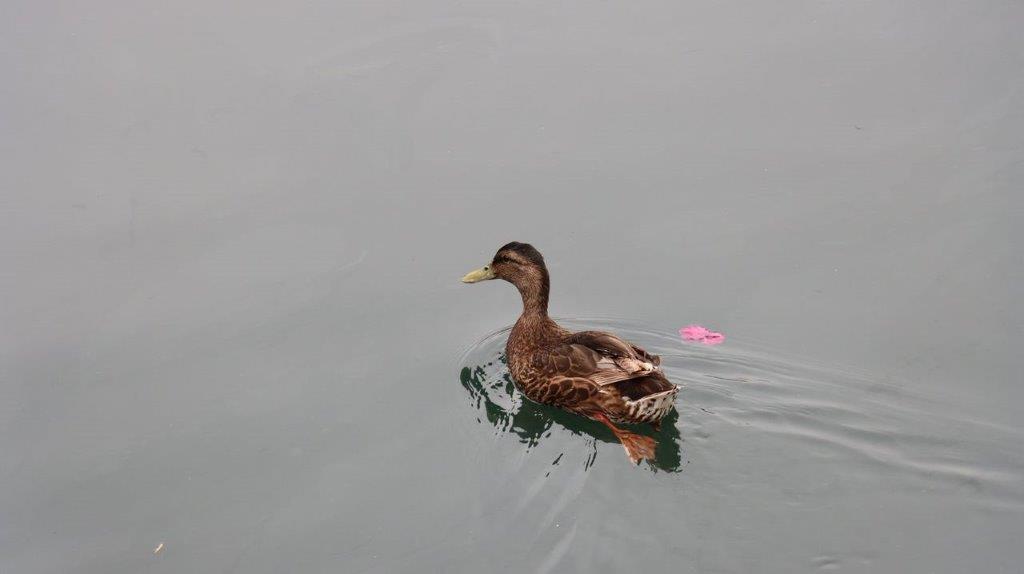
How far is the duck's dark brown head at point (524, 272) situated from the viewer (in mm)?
6715

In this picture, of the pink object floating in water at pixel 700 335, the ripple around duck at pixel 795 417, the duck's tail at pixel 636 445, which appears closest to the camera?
the ripple around duck at pixel 795 417

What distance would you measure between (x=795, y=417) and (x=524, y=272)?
6.14ft

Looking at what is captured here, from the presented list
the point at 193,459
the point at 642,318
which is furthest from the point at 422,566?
the point at 642,318

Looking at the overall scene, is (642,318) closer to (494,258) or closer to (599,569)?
(494,258)

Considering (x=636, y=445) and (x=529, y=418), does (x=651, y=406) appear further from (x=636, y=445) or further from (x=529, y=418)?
(x=529, y=418)

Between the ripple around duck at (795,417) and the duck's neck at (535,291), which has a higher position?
the duck's neck at (535,291)

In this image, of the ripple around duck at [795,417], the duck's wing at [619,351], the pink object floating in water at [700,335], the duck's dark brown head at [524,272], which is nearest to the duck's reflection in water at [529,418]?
the ripple around duck at [795,417]

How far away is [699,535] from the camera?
5.40 m

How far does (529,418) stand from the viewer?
658 centimetres

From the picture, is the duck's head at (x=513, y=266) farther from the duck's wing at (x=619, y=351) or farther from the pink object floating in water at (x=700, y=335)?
the pink object floating in water at (x=700, y=335)

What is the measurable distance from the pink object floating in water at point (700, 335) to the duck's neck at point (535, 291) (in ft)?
2.98

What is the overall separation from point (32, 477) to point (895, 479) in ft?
15.5

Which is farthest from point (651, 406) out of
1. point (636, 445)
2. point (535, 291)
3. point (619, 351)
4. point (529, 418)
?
point (535, 291)

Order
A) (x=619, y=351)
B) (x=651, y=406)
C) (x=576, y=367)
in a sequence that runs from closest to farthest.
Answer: (x=651, y=406) → (x=619, y=351) → (x=576, y=367)
